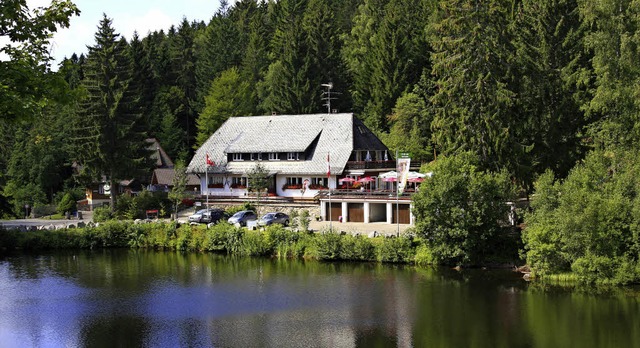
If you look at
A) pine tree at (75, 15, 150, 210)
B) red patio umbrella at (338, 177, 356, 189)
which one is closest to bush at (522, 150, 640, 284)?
red patio umbrella at (338, 177, 356, 189)

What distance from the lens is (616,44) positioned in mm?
38844

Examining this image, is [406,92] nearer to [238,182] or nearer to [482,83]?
[238,182]

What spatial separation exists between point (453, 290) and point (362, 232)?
12364 mm

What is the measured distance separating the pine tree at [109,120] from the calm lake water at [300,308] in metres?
19.9

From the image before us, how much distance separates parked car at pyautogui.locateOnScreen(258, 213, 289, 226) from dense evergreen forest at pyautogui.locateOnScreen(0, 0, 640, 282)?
40.2ft

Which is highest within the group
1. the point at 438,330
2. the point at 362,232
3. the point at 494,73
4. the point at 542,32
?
the point at 542,32

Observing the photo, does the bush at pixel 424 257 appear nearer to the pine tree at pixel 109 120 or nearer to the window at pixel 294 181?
the window at pixel 294 181

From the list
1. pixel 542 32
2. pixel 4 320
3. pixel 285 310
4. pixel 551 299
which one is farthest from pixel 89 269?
pixel 542 32

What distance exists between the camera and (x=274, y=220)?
50219mm

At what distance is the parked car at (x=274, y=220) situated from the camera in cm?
4975

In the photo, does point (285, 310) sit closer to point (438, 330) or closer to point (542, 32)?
point (438, 330)

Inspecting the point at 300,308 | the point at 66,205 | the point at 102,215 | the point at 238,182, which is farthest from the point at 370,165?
the point at 66,205

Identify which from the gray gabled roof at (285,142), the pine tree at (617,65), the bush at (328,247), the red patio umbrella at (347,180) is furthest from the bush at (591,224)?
the gray gabled roof at (285,142)

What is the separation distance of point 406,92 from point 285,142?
568 inches
